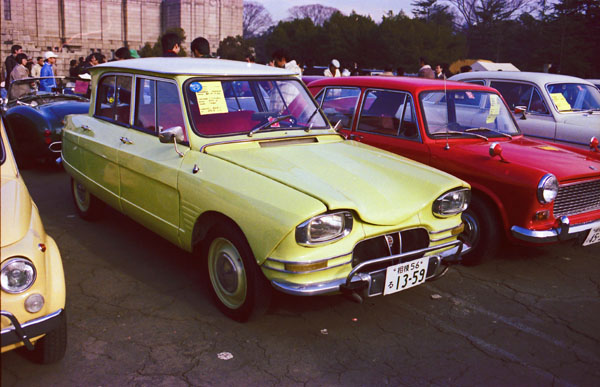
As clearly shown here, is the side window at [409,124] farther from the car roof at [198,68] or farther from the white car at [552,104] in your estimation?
the white car at [552,104]

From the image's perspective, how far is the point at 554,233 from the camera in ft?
14.8

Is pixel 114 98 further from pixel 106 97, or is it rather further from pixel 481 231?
pixel 481 231

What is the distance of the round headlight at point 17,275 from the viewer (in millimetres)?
2582

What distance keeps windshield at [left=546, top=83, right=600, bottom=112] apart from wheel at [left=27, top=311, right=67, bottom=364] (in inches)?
265

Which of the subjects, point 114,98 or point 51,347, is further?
point 114,98

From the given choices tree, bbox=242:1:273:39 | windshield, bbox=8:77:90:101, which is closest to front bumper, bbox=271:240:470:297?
windshield, bbox=8:77:90:101

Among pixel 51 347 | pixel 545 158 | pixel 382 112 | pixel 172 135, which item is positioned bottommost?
pixel 51 347

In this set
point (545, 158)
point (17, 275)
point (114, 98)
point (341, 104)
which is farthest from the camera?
point (341, 104)

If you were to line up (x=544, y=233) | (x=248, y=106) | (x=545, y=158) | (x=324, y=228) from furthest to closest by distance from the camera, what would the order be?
(x=545, y=158) < (x=544, y=233) < (x=248, y=106) < (x=324, y=228)

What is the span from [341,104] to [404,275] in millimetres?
3102

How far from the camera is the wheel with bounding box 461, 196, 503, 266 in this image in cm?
476

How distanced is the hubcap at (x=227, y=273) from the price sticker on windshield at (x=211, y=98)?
106 centimetres

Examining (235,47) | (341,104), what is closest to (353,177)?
(341,104)

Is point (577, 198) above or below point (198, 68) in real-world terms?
below
